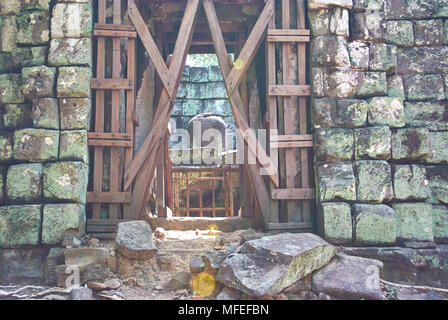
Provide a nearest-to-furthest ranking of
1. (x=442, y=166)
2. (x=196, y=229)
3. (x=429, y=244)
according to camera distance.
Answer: (x=429, y=244)
(x=442, y=166)
(x=196, y=229)

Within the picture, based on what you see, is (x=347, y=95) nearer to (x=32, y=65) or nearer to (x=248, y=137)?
(x=248, y=137)

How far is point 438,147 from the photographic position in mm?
5973

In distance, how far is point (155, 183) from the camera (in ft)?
25.6

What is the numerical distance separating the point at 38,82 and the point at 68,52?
0.51 m

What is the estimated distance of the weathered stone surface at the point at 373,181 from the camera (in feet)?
18.3

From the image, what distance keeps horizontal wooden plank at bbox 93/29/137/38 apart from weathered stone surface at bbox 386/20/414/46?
10.7 feet

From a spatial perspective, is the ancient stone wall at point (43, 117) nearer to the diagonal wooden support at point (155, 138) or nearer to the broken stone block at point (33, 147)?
the broken stone block at point (33, 147)

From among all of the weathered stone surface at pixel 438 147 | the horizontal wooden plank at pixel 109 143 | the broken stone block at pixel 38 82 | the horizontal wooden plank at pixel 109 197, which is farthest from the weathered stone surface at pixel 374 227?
the broken stone block at pixel 38 82

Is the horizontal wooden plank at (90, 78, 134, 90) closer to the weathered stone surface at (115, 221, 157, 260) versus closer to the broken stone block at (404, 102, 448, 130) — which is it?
the weathered stone surface at (115, 221, 157, 260)

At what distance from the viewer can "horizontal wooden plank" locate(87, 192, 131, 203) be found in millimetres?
5797

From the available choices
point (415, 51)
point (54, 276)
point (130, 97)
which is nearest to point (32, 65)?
point (130, 97)

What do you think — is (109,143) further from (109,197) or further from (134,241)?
(134,241)

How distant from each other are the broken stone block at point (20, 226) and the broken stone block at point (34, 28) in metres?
2.02

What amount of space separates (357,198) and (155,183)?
3469mm
